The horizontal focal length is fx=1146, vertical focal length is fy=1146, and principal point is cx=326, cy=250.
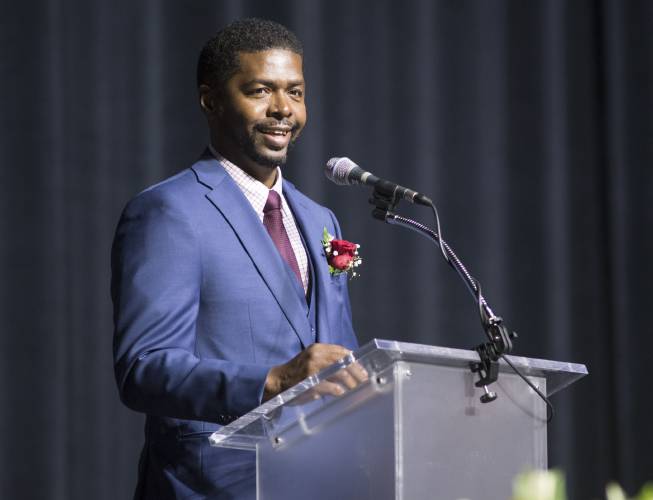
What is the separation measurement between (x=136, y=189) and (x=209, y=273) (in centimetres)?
142

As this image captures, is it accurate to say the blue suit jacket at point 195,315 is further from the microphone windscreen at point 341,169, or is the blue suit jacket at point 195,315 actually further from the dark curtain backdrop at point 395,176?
the dark curtain backdrop at point 395,176

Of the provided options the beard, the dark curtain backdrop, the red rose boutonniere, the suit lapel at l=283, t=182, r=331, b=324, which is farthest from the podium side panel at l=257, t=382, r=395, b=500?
the dark curtain backdrop

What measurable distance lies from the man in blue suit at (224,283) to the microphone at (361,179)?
0.75 feet

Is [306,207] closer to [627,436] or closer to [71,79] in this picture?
[71,79]

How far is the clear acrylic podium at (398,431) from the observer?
1.58 metres

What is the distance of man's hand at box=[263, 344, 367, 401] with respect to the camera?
62.6 inches

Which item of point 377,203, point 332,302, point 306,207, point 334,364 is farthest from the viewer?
point 306,207

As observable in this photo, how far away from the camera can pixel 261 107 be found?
2.28 m

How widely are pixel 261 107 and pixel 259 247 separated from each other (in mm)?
316

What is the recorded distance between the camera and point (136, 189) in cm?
343

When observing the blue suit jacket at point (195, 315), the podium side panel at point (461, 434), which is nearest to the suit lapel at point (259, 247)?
the blue suit jacket at point (195, 315)

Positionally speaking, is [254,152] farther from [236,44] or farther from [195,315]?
[195,315]

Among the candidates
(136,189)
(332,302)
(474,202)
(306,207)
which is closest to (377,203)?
(332,302)

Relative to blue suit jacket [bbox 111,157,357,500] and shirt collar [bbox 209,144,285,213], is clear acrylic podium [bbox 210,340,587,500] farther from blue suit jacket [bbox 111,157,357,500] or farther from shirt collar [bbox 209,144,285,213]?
shirt collar [bbox 209,144,285,213]
